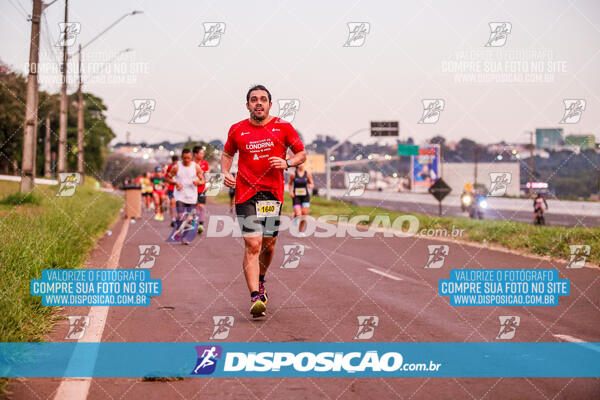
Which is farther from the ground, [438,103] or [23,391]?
[438,103]

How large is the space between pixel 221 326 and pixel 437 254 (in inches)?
355

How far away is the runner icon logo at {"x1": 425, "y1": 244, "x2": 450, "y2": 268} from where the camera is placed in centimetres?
1323

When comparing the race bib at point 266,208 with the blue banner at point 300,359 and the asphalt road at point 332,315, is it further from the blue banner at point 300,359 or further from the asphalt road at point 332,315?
the blue banner at point 300,359

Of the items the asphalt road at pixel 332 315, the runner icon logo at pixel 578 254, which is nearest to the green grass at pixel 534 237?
the runner icon logo at pixel 578 254

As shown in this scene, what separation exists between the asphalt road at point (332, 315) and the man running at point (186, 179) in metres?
1.11

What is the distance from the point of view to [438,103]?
18.9m

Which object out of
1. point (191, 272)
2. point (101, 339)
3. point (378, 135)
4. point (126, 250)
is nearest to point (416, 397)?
point (101, 339)

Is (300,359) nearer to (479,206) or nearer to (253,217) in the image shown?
(253,217)

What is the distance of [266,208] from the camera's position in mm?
7703

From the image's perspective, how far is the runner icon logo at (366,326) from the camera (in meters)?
6.67

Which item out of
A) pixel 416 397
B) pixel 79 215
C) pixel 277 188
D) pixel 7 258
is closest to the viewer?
pixel 416 397

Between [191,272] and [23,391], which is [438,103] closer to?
[191,272]

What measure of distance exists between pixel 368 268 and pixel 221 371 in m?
7.09

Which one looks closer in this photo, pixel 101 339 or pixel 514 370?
pixel 514 370
